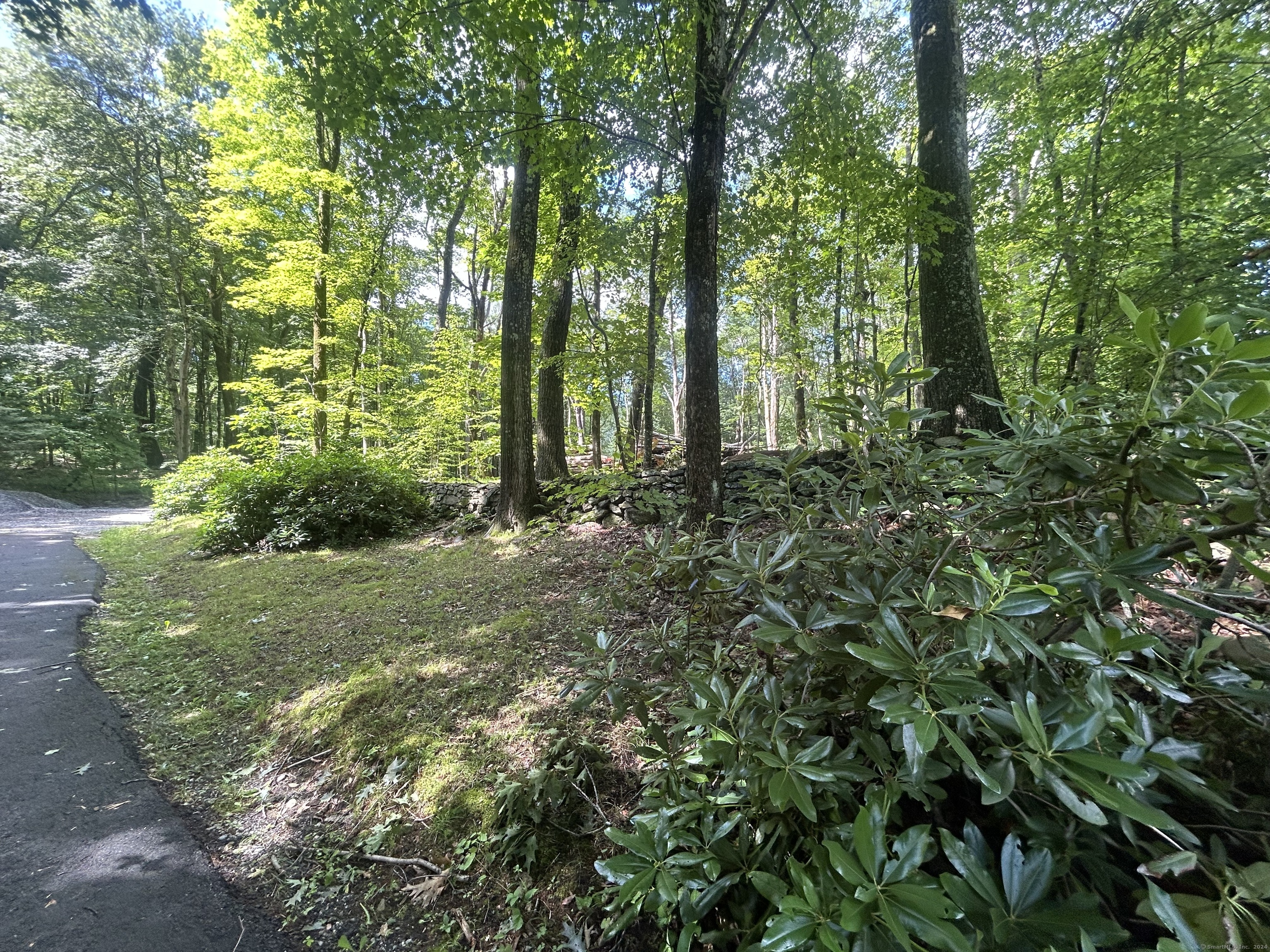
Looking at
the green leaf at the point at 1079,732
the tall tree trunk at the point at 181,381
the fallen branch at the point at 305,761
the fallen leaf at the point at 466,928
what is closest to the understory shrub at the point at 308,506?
the fallen branch at the point at 305,761

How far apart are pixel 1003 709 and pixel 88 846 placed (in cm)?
327

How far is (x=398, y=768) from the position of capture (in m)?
2.26

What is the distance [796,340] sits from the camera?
7.68 meters

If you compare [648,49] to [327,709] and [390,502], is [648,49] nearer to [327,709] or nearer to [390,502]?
[327,709]

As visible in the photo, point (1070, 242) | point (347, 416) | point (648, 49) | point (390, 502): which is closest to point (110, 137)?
point (347, 416)

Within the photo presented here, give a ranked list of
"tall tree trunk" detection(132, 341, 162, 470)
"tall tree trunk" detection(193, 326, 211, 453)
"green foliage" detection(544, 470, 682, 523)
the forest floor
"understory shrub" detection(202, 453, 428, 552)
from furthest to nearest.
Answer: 1. "tall tree trunk" detection(193, 326, 211, 453)
2. "tall tree trunk" detection(132, 341, 162, 470)
3. "understory shrub" detection(202, 453, 428, 552)
4. "green foliage" detection(544, 470, 682, 523)
5. the forest floor

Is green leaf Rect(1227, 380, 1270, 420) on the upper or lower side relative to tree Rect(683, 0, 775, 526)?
lower

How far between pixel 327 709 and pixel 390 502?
5011 millimetres

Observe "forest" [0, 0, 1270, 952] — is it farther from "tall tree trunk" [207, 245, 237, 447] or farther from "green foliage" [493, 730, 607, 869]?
"tall tree trunk" [207, 245, 237, 447]

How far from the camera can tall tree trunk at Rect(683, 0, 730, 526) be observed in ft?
11.5

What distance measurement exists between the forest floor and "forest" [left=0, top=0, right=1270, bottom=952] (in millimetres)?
26

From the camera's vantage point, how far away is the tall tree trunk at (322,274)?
9461mm

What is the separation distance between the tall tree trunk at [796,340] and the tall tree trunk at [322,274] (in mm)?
8691

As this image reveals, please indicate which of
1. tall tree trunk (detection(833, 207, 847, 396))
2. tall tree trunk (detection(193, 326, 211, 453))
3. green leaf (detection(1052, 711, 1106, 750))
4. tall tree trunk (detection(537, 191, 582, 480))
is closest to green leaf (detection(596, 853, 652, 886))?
green leaf (detection(1052, 711, 1106, 750))
